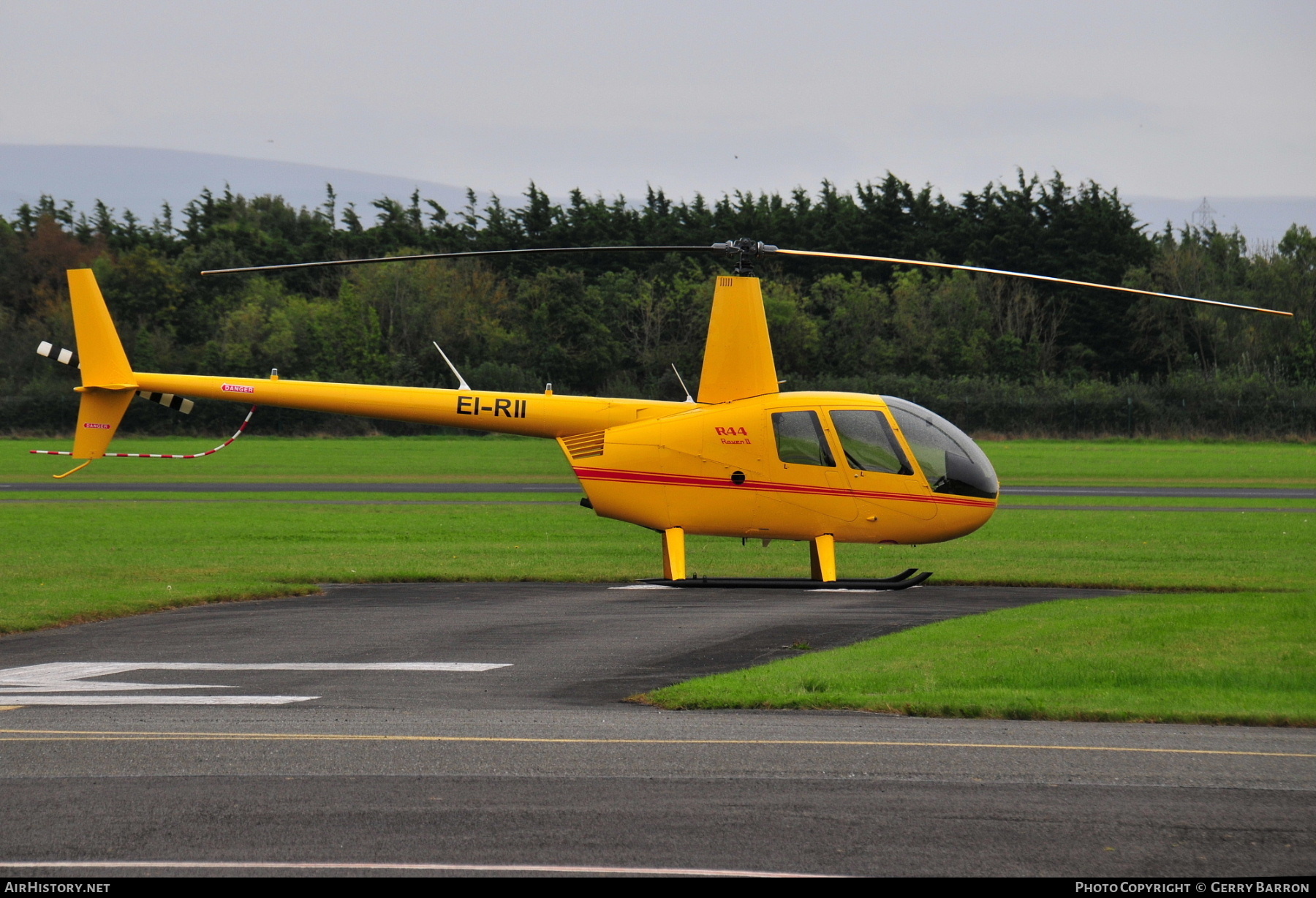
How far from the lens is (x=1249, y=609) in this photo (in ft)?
49.2

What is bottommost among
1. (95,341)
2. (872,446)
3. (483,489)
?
(483,489)

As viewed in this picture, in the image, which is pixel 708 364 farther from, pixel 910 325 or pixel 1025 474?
pixel 910 325

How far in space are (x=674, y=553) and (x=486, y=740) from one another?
787 centimetres

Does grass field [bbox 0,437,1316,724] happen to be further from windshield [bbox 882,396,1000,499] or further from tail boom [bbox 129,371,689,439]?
tail boom [bbox 129,371,689,439]

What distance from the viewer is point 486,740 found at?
902cm

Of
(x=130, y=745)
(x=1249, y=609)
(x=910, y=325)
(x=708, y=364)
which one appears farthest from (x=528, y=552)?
(x=910, y=325)

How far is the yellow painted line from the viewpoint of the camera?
29.1 ft

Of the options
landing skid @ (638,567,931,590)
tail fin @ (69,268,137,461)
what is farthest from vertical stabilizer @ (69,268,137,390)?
landing skid @ (638,567,931,590)

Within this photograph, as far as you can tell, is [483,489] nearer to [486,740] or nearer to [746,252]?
[746,252]

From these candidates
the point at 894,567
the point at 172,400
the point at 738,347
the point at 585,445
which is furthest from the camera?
the point at 894,567

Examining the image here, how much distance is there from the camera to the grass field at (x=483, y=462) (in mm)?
45375

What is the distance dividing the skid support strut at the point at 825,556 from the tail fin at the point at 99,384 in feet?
34.3

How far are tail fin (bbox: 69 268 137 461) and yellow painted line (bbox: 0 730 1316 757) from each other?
35.8ft

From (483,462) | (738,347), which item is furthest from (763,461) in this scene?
(483,462)
